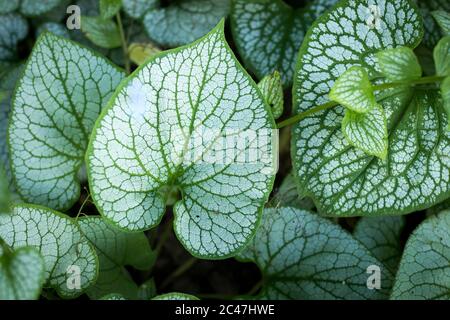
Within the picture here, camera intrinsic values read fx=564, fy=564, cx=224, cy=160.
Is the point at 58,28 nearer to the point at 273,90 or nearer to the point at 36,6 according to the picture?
the point at 36,6

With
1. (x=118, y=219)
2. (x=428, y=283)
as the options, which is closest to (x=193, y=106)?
(x=118, y=219)

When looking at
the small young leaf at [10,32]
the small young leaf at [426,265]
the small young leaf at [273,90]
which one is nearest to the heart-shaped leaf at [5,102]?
the small young leaf at [10,32]

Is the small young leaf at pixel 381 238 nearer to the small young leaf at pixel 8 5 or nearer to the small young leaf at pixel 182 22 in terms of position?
the small young leaf at pixel 182 22

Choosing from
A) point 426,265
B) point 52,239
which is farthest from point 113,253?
point 426,265

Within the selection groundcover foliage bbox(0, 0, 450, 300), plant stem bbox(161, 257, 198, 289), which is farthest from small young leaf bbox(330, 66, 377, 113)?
plant stem bbox(161, 257, 198, 289)
